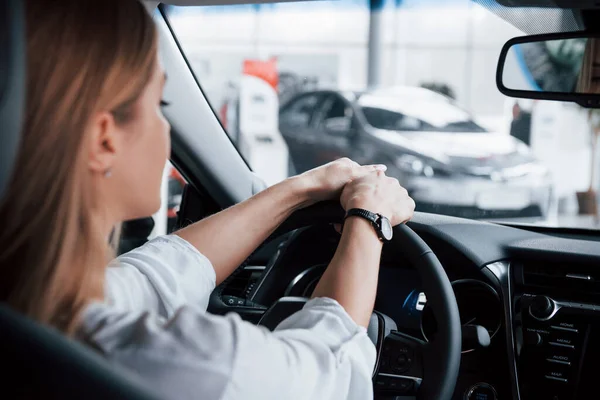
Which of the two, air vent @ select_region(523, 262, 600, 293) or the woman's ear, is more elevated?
the woman's ear

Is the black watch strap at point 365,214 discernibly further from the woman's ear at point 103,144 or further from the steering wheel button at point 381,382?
the woman's ear at point 103,144

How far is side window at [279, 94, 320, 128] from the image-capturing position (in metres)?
9.90

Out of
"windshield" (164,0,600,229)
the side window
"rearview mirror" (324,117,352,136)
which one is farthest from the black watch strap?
the side window

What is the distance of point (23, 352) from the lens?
0.77 meters

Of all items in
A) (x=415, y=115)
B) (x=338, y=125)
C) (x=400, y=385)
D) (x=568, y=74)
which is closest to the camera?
(x=400, y=385)

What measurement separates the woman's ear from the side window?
8.73m

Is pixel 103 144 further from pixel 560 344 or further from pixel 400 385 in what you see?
pixel 560 344

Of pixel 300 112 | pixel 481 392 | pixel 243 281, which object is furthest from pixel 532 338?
pixel 300 112

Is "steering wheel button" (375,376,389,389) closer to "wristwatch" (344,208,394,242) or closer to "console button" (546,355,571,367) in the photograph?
"wristwatch" (344,208,394,242)

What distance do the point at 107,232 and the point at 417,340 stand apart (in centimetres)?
67

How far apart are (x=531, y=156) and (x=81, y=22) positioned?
8874 mm

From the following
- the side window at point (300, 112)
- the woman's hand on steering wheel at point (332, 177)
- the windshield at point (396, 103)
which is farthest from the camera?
the side window at point (300, 112)

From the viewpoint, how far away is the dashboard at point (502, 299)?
180 cm

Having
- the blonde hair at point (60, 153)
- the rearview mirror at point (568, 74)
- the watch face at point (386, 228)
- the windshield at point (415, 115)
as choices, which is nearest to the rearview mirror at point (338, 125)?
the windshield at point (415, 115)
